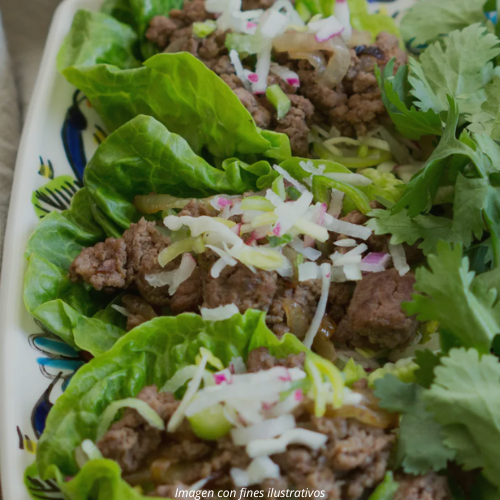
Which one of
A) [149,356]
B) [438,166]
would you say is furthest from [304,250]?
[149,356]

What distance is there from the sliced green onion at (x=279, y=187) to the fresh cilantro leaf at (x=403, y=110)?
1.98 feet

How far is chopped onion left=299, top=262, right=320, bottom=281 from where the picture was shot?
1977 mm

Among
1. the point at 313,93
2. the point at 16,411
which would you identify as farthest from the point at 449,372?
the point at 313,93

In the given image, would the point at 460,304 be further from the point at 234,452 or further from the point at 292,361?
the point at 234,452

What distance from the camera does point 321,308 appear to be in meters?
1.97

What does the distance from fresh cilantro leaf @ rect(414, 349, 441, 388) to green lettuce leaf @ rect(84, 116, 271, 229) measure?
103 cm

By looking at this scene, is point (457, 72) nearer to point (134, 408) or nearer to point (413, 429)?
point (413, 429)

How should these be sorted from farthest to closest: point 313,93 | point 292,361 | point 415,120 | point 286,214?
point 313,93 → point 415,120 → point 286,214 → point 292,361

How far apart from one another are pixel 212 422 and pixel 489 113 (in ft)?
5.01

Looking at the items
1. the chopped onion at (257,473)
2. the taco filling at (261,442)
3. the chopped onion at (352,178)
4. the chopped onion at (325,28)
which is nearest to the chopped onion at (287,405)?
→ the taco filling at (261,442)

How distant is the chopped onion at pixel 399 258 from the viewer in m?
1.98

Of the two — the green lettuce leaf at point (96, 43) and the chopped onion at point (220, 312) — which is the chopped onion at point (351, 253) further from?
the green lettuce leaf at point (96, 43)

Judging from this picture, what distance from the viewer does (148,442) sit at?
1634 mm

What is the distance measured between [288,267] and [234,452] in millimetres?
691
